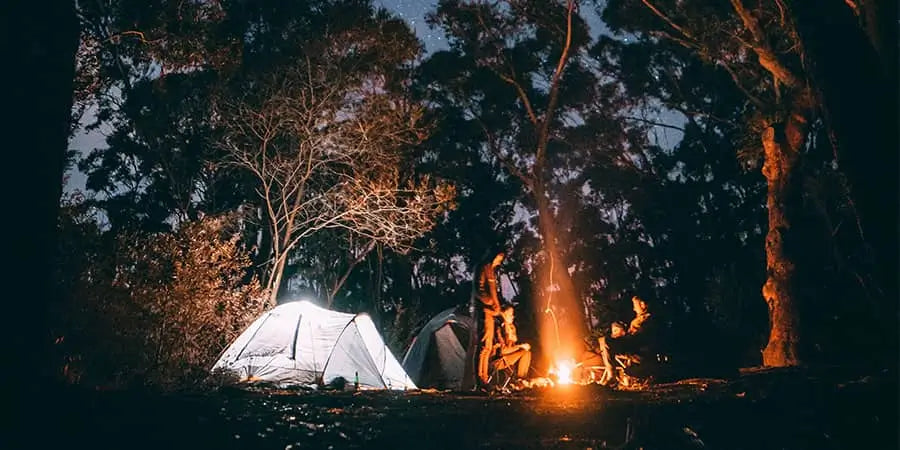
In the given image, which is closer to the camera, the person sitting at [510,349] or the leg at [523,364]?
the person sitting at [510,349]

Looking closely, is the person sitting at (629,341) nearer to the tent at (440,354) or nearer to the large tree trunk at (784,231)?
the large tree trunk at (784,231)

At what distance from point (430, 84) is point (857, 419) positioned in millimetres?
18141

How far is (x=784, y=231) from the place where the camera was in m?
8.94

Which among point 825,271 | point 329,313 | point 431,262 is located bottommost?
point 329,313

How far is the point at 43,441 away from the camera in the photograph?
224cm

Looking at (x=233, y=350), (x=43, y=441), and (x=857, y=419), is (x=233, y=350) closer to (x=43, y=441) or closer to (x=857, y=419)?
(x=43, y=441)

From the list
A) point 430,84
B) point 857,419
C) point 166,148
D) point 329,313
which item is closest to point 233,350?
point 329,313

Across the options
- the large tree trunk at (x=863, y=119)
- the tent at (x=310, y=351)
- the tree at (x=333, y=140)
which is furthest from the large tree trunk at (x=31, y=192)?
the tree at (x=333, y=140)

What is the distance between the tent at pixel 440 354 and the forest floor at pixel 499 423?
8.61 meters

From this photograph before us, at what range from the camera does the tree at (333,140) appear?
13.4 meters

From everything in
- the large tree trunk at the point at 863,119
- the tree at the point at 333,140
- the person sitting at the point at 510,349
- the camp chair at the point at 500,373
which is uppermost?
the tree at the point at 333,140

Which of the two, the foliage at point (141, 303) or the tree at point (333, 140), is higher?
the tree at point (333, 140)

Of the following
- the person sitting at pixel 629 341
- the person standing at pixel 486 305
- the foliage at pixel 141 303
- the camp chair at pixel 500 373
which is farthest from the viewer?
the camp chair at pixel 500 373

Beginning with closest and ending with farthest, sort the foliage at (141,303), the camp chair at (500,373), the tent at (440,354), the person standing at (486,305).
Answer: the foliage at (141,303), the person standing at (486,305), the camp chair at (500,373), the tent at (440,354)
